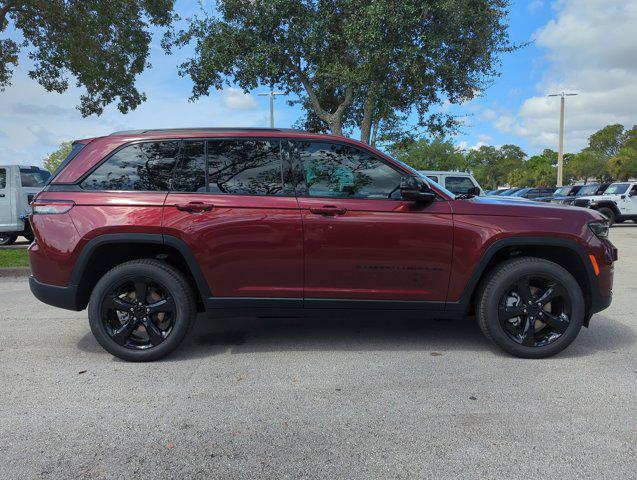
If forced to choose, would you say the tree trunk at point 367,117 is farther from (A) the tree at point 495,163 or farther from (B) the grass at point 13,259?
(A) the tree at point 495,163

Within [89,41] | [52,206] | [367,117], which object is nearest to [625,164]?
[367,117]

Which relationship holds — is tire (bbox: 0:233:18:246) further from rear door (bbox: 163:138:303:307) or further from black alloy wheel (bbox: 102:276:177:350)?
rear door (bbox: 163:138:303:307)

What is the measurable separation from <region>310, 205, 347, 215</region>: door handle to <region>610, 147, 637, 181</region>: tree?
64107mm

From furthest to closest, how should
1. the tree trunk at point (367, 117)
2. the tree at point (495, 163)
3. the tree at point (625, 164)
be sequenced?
the tree at point (495, 163)
the tree at point (625, 164)
the tree trunk at point (367, 117)

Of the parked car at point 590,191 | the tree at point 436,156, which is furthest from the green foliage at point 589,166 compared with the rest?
the parked car at point 590,191

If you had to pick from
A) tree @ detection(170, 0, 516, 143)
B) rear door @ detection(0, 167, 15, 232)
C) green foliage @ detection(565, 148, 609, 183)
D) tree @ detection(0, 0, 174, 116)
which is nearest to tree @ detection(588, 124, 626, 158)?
green foliage @ detection(565, 148, 609, 183)

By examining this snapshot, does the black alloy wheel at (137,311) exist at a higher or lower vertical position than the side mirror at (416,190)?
lower

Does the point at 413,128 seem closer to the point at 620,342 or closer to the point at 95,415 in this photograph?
the point at 620,342

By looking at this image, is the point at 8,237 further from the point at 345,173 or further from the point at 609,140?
the point at 609,140

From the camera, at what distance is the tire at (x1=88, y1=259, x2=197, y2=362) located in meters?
3.68

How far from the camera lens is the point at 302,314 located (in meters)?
3.79

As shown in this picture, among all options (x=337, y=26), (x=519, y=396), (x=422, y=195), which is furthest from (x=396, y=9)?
(x=519, y=396)

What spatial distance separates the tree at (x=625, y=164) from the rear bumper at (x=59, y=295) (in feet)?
215

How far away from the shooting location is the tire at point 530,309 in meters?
3.68
